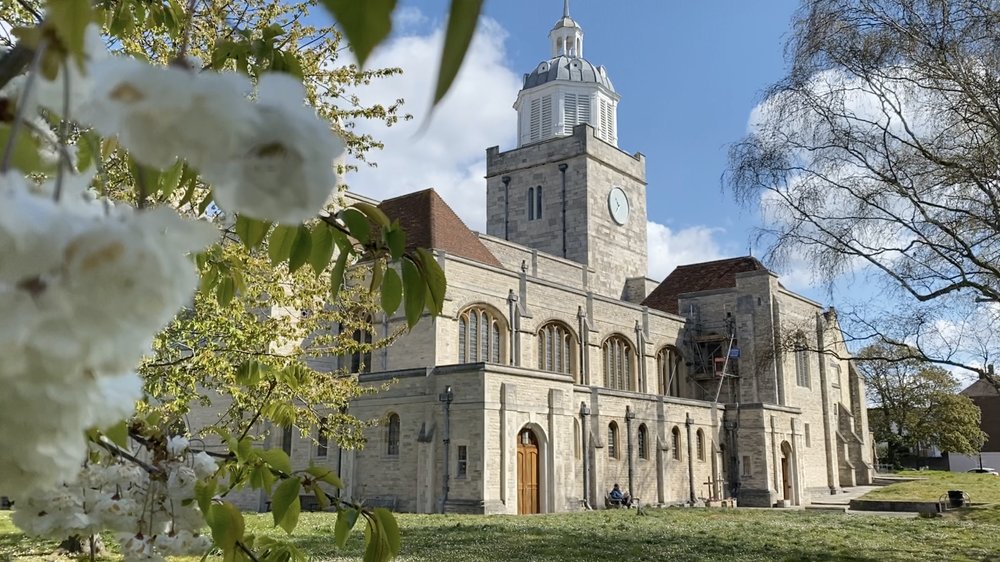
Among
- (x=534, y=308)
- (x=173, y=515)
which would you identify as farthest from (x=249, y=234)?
(x=534, y=308)

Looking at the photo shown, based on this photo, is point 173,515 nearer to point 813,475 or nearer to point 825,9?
point 825,9

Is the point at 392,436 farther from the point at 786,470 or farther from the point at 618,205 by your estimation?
the point at 618,205

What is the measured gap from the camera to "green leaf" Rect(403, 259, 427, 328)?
2.20 metres

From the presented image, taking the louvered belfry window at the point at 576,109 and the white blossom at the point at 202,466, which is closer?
the white blossom at the point at 202,466

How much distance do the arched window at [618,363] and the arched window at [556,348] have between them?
9.00 feet

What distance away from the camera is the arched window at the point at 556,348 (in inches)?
1248

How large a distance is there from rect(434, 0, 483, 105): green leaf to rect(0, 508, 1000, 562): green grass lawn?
12893 millimetres

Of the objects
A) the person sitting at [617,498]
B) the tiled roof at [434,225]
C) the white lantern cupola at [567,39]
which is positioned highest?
the white lantern cupola at [567,39]

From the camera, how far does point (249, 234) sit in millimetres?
2174

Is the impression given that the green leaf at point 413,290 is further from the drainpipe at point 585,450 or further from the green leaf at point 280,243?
the drainpipe at point 585,450

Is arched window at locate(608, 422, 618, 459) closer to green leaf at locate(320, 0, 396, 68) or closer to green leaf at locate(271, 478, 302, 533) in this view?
green leaf at locate(271, 478, 302, 533)

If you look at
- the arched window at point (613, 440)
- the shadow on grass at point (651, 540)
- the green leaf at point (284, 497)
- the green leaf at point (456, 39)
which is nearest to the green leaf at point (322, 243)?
the green leaf at point (284, 497)

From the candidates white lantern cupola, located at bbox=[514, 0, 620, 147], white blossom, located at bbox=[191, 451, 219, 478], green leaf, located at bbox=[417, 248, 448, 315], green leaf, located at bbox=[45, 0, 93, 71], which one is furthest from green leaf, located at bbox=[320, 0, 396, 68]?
white lantern cupola, located at bbox=[514, 0, 620, 147]

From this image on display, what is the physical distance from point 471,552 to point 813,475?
3157cm
